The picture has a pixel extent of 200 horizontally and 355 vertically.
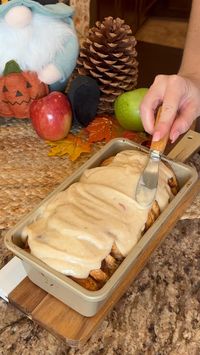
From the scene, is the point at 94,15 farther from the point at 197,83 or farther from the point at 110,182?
the point at 110,182

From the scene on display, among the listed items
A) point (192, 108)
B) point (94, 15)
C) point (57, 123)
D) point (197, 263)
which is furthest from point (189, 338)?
point (94, 15)

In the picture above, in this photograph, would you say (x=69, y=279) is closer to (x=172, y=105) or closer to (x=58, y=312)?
(x=58, y=312)

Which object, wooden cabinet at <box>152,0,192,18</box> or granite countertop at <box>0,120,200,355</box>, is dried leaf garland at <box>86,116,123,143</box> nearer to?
granite countertop at <box>0,120,200,355</box>

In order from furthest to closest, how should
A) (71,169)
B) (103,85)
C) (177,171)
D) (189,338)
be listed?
1. (103,85)
2. (71,169)
3. (177,171)
4. (189,338)

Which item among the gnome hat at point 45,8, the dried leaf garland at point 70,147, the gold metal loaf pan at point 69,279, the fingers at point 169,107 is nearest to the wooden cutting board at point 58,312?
the gold metal loaf pan at point 69,279

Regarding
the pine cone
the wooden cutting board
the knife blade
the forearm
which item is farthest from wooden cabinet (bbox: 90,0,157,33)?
the wooden cutting board

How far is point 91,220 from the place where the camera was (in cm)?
52

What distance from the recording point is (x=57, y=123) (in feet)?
2.64

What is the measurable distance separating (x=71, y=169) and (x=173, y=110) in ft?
0.78

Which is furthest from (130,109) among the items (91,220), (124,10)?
(124,10)

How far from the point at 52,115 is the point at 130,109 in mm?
152

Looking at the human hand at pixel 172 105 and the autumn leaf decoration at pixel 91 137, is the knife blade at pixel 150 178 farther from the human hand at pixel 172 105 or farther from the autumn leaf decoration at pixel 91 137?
the autumn leaf decoration at pixel 91 137

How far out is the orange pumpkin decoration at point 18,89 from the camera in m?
0.82

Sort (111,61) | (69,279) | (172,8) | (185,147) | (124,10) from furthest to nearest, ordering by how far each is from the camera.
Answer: (172,8)
(124,10)
(111,61)
(185,147)
(69,279)
